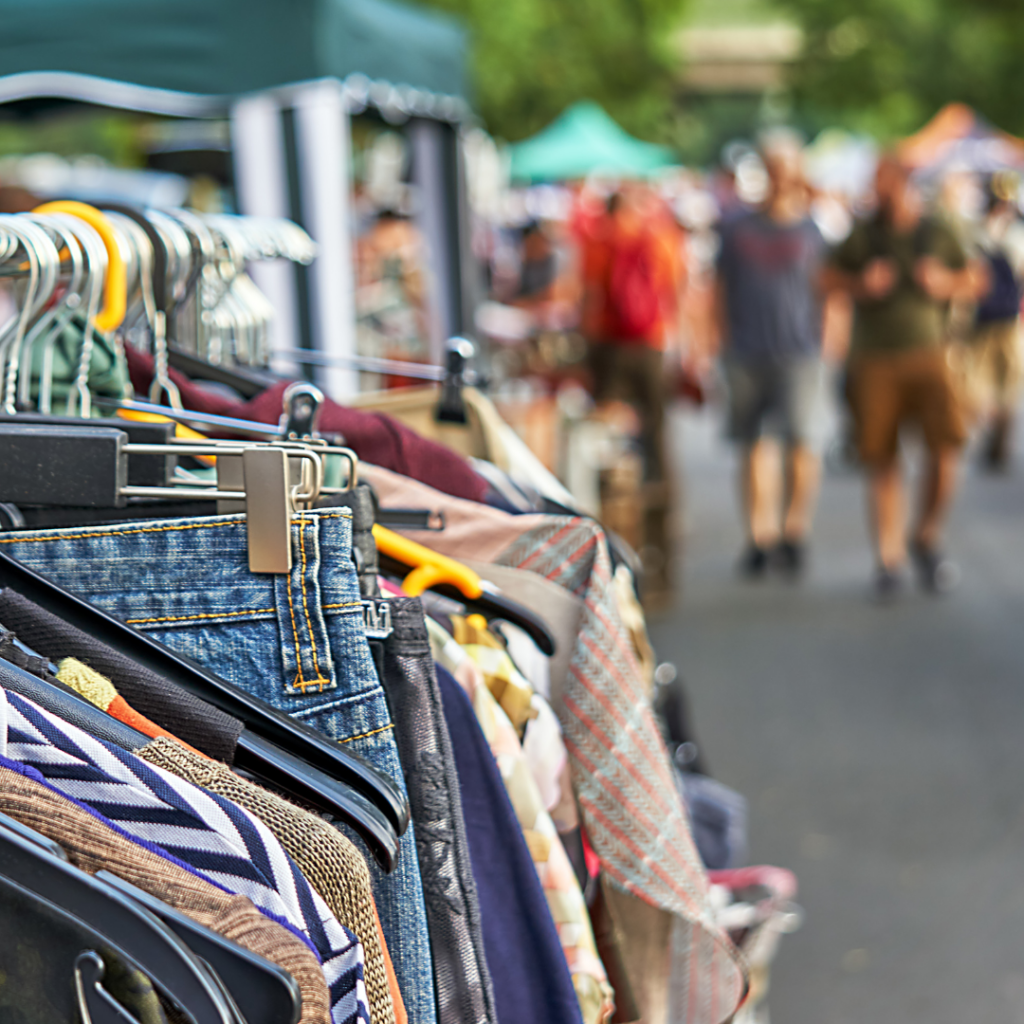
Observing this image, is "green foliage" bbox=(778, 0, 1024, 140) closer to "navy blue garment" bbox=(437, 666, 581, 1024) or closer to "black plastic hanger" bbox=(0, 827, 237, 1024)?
"navy blue garment" bbox=(437, 666, 581, 1024)

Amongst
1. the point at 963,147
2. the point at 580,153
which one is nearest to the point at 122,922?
the point at 580,153

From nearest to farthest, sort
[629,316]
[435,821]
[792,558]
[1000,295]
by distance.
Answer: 1. [435,821]
2. [792,558]
3. [629,316]
4. [1000,295]

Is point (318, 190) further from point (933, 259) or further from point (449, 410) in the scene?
point (933, 259)

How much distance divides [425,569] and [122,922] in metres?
0.74

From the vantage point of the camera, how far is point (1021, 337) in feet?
31.5

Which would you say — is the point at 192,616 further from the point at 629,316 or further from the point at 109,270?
the point at 629,316

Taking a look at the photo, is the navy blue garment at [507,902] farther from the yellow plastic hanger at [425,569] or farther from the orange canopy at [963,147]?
the orange canopy at [963,147]

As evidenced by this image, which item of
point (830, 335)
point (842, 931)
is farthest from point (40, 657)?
point (830, 335)

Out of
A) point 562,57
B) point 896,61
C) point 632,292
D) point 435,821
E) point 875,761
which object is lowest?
point 875,761

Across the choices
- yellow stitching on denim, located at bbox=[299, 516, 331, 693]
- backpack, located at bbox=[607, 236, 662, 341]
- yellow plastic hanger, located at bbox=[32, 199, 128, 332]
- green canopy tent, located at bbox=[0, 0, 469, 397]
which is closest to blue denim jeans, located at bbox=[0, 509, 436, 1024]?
yellow stitching on denim, located at bbox=[299, 516, 331, 693]

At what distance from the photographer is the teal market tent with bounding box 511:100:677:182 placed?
65.4 feet

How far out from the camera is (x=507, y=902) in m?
1.36

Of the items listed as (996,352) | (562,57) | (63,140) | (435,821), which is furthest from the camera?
(63,140)

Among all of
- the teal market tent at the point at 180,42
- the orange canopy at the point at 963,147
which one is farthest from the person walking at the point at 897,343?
the orange canopy at the point at 963,147
